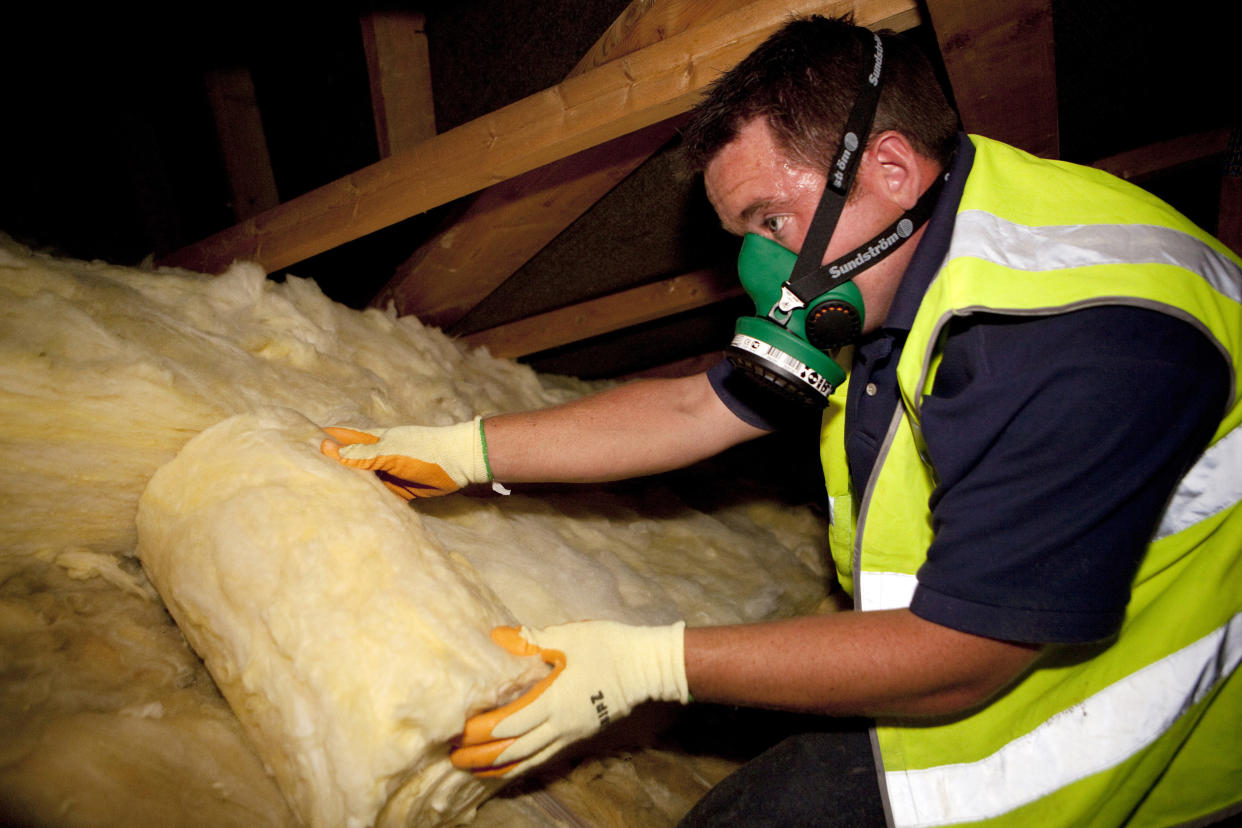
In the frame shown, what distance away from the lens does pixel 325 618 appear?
3.34 ft

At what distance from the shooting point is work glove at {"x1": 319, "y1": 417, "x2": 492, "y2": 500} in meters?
1.42

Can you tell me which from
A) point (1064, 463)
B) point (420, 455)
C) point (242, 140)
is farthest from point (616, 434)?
point (242, 140)

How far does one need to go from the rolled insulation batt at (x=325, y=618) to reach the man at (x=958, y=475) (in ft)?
0.35

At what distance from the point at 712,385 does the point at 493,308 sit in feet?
5.54

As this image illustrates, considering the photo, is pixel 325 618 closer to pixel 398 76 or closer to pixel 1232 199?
pixel 398 76

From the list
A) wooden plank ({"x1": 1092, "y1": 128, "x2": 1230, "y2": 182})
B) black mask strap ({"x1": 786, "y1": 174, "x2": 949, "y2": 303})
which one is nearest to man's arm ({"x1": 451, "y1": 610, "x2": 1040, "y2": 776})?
black mask strap ({"x1": 786, "y1": 174, "x2": 949, "y2": 303})

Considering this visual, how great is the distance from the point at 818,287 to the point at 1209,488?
2.42 feet

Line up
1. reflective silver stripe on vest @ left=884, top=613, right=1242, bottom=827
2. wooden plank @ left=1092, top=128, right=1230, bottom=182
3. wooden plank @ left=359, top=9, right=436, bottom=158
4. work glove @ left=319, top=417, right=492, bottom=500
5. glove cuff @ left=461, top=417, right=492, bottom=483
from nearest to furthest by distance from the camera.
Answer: reflective silver stripe on vest @ left=884, top=613, right=1242, bottom=827 < work glove @ left=319, top=417, right=492, bottom=500 < glove cuff @ left=461, top=417, right=492, bottom=483 < wooden plank @ left=359, top=9, right=436, bottom=158 < wooden plank @ left=1092, top=128, right=1230, bottom=182

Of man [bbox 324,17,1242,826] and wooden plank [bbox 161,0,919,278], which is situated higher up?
wooden plank [bbox 161,0,919,278]

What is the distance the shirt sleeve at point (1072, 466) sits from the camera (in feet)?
3.06

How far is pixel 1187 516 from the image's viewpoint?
1135mm

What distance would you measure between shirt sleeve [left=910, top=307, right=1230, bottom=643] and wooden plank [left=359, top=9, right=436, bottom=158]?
81.3 inches

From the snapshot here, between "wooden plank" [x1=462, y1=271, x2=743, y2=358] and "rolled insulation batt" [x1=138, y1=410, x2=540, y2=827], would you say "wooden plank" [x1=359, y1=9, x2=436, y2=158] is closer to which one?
"wooden plank" [x1=462, y1=271, x2=743, y2=358]

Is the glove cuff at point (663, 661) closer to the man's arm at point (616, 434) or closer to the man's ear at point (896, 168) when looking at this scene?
the man's arm at point (616, 434)
